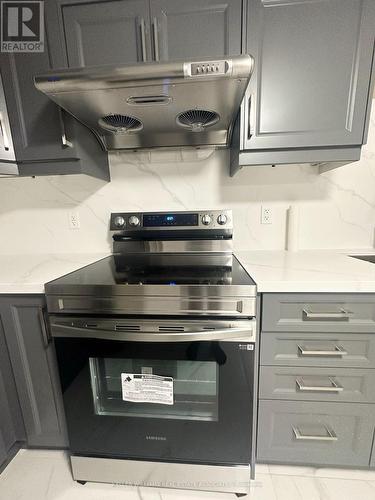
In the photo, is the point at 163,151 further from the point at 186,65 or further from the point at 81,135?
the point at 186,65

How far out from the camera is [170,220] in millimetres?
1367

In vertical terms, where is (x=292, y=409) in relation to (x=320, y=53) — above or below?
below

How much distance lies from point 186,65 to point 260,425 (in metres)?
1.42

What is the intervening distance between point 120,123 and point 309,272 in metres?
1.08

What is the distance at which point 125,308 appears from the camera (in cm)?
87

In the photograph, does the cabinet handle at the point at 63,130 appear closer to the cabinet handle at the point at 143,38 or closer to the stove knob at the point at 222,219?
the cabinet handle at the point at 143,38

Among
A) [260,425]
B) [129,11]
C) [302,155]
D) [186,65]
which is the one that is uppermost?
[129,11]

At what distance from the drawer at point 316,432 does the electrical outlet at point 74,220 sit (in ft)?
4.70

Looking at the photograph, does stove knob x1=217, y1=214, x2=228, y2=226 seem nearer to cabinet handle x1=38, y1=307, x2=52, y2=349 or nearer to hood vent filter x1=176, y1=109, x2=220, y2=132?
hood vent filter x1=176, y1=109, x2=220, y2=132

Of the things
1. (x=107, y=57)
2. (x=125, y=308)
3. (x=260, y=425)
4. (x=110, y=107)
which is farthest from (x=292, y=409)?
(x=107, y=57)

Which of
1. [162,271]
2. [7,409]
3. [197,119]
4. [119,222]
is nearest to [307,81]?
[197,119]

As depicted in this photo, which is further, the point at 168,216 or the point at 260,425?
the point at 168,216
